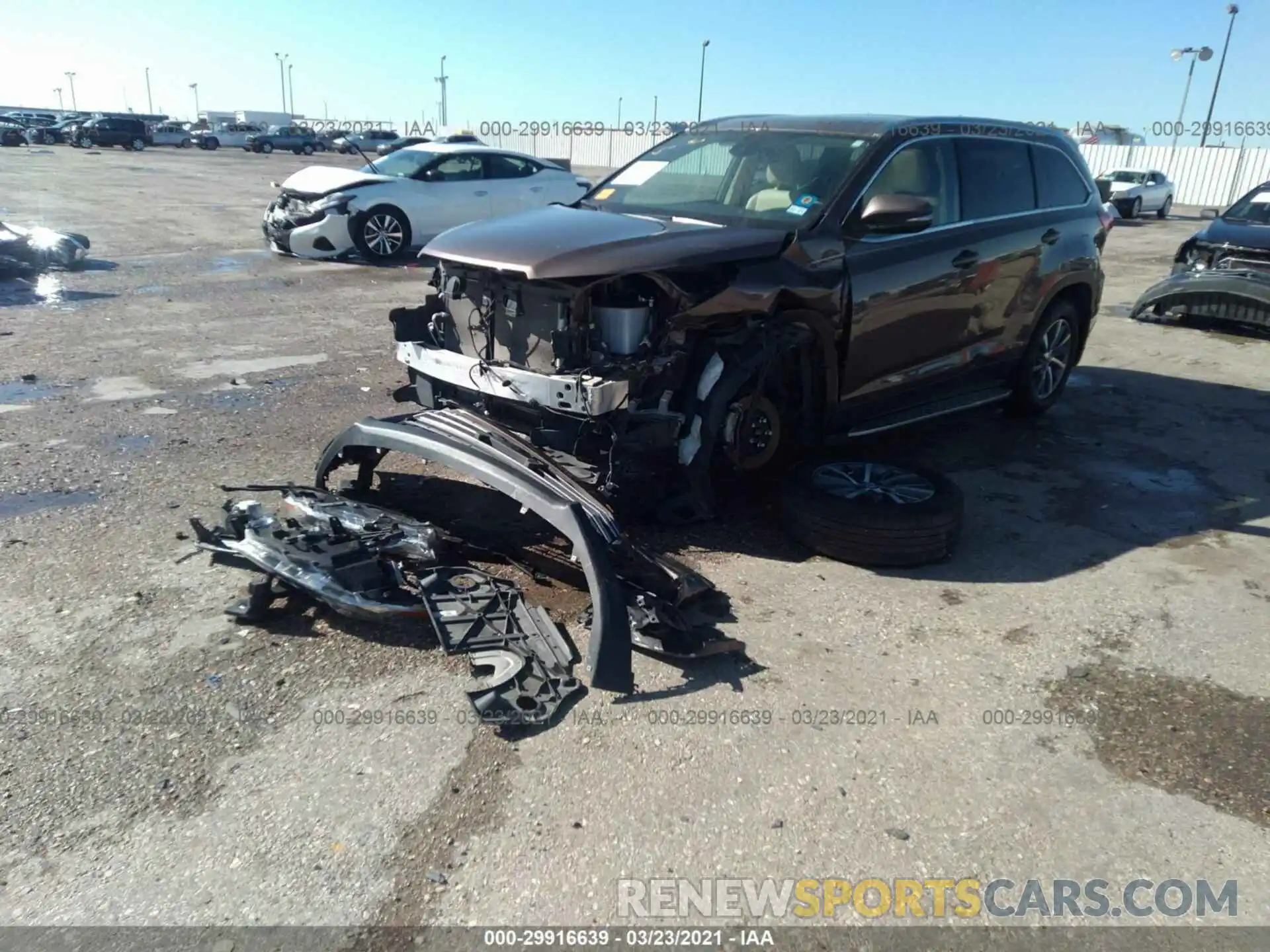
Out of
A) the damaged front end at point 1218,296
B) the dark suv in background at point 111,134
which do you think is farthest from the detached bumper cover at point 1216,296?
the dark suv in background at point 111,134

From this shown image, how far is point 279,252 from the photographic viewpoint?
13094 mm

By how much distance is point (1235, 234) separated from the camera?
1055 centimetres

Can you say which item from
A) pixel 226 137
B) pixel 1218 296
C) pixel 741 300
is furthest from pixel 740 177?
pixel 226 137

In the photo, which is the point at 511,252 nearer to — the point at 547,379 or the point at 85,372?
the point at 547,379

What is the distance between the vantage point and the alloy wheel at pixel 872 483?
4332 millimetres

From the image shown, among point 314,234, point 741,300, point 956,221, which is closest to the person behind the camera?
point 741,300

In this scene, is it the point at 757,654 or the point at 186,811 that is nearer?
the point at 186,811

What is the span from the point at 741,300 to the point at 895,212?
899mm

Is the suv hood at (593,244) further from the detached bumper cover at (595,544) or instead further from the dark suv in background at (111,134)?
the dark suv in background at (111,134)

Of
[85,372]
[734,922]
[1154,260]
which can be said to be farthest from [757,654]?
[1154,260]

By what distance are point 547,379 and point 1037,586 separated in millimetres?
2376

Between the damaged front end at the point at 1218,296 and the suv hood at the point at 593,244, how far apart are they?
7608 millimetres

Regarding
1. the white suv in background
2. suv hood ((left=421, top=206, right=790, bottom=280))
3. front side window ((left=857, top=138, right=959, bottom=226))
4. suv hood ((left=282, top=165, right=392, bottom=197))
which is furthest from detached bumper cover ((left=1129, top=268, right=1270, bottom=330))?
the white suv in background

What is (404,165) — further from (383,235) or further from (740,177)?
(740,177)
